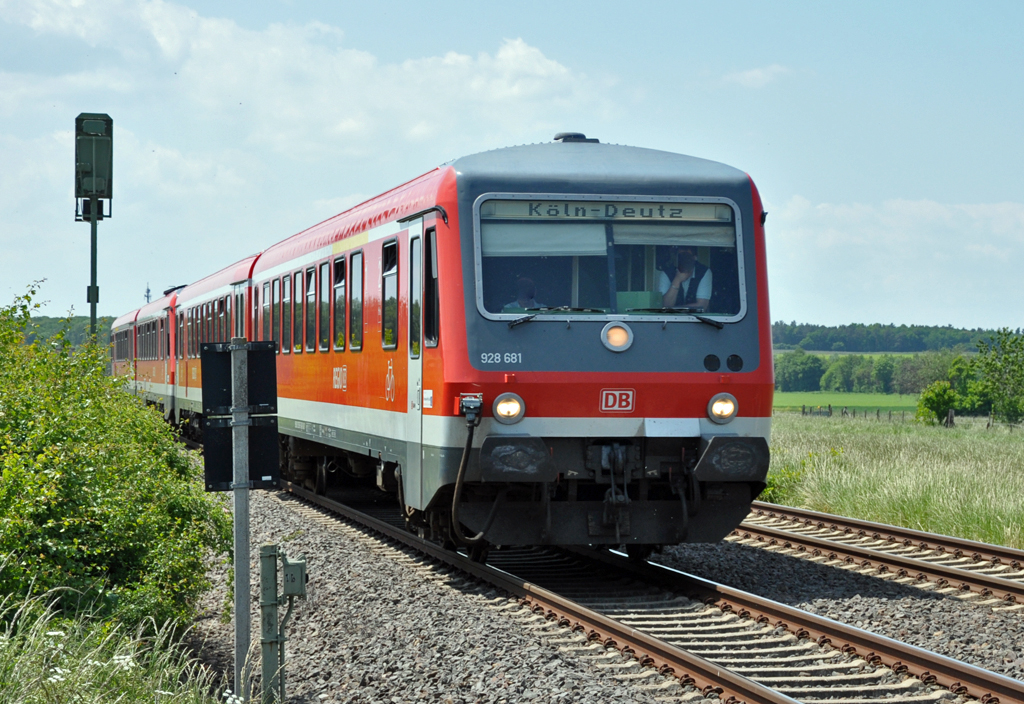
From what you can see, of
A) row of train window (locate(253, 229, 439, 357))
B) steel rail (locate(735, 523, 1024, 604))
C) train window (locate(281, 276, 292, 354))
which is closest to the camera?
steel rail (locate(735, 523, 1024, 604))

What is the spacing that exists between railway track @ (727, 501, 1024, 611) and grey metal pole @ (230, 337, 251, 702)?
213 inches

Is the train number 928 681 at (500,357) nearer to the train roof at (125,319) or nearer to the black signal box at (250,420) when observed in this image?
the black signal box at (250,420)

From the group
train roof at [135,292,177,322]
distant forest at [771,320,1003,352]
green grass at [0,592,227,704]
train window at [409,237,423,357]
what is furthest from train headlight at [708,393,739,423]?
distant forest at [771,320,1003,352]

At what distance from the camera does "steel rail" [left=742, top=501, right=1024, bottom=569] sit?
1056cm

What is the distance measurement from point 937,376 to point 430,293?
84492mm

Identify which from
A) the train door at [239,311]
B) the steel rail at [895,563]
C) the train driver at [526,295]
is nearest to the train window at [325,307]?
the train driver at [526,295]

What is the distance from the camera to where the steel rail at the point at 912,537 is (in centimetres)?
1056

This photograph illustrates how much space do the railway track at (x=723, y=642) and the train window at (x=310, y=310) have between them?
4497mm

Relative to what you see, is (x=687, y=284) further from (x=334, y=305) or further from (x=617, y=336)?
(x=334, y=305)

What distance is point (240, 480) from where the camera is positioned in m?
6.16

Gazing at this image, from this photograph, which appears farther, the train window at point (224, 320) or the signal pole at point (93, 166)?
the signal pole at point (93, 166)

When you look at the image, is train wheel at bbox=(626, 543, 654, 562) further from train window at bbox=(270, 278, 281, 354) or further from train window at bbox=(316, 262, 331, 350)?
train window at bbox=(270, 278, 281, 354)

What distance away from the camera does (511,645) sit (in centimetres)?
754

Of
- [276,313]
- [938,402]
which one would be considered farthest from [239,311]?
[938,402]
